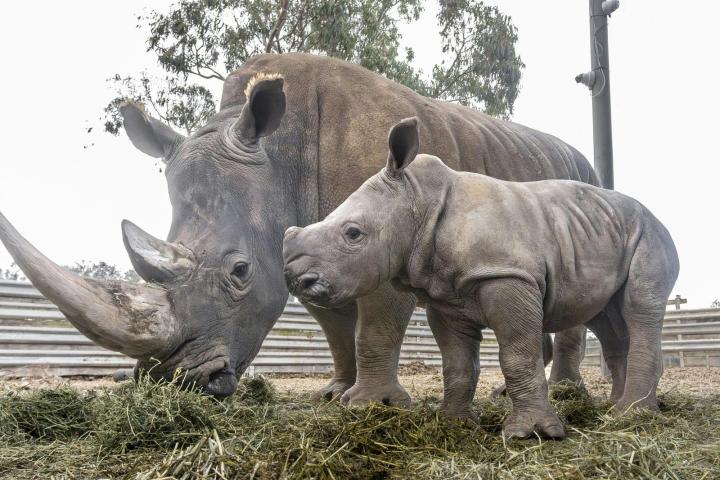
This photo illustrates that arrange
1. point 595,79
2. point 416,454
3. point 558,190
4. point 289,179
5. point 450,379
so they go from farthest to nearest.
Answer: point 595,79 → point 289,179 → point 558,190 → point 450,379 → point 416,454

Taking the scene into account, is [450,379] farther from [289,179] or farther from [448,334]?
[289,179]

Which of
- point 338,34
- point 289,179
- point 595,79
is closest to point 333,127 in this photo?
point 289,179

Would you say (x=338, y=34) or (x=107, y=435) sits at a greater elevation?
(x=338, y=34)

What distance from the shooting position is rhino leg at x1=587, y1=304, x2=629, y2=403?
533 centimetres

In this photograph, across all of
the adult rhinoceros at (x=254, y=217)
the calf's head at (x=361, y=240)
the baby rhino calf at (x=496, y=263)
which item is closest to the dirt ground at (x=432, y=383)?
the adult rhinoceros at (x=254, y=217)

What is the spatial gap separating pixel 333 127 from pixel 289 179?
516 mm

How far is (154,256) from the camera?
4.88 meters

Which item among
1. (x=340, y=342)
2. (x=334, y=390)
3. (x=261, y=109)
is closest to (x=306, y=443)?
(x=261, y=109)

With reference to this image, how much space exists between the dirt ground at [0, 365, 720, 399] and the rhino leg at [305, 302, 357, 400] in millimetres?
823

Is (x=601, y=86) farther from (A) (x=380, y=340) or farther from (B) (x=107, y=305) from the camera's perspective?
(B) (x=107, y=305)

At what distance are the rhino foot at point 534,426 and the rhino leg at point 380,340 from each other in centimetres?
131

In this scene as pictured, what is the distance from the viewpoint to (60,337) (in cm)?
1148

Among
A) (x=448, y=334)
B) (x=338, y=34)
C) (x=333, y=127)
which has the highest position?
(x=338, y=34)

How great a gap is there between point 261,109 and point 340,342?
214cm
